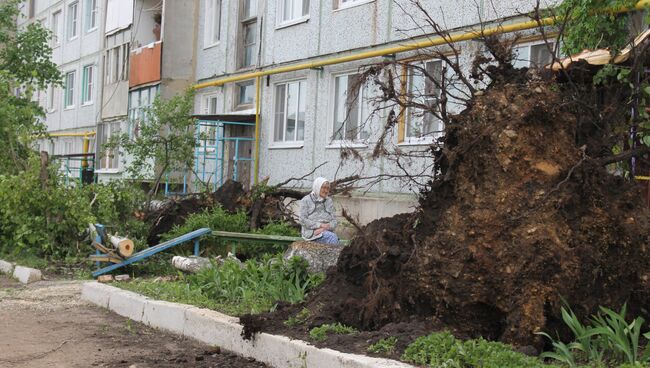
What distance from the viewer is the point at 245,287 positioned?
8133 millimetres

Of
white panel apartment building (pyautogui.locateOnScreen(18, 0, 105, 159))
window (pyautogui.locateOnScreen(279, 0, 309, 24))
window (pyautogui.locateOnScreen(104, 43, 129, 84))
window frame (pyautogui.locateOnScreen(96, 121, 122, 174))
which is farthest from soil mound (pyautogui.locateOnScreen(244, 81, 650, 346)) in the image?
white panel apartment building (pyautogui.locateOnScreen(18, 0, 105, 159))

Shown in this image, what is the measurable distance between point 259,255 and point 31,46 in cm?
1613

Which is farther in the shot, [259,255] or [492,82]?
[259,255]

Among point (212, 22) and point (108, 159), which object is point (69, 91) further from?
point (212, 22)

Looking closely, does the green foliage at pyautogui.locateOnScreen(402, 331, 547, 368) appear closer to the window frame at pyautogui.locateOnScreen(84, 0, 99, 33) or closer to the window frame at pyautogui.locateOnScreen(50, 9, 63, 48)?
the window frame at pyautogui.locateOnScreen(84, 0, 99, 33)

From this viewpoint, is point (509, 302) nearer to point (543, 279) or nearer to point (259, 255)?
point (543, 279)

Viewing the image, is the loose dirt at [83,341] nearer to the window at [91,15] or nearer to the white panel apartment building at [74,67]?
the white panel apartment building at [74,67]

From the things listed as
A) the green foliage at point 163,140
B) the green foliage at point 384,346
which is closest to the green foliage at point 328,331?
the green foliage at point 384,346

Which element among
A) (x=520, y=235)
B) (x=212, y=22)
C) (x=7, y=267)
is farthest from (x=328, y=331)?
(x=212, y=22)

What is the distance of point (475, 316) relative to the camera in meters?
5.52

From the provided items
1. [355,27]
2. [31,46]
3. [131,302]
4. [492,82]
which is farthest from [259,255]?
[31,46]

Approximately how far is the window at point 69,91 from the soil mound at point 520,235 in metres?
31.0

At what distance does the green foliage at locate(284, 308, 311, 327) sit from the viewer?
6348 millimetres

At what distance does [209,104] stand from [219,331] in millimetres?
16582
